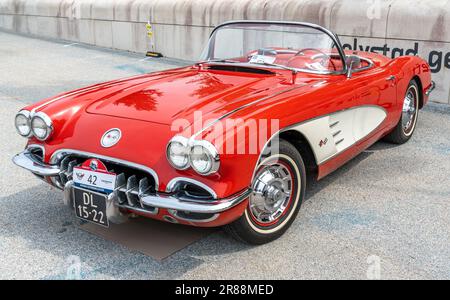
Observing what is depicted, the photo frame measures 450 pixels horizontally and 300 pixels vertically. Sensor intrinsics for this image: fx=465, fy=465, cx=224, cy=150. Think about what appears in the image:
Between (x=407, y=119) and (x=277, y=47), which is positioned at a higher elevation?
(x=277, y=47)

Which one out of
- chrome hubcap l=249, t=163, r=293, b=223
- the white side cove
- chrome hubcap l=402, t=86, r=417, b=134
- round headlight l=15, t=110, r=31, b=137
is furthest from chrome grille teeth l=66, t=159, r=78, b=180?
chrome hubcap l=402, t=86, r=417, b=134

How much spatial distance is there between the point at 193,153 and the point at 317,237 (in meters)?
1.11

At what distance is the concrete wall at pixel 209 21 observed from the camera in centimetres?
675

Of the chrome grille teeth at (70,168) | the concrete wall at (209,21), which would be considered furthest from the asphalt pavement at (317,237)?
the concrete wall at (209,21)

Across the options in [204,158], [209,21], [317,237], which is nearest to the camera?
[204,158]

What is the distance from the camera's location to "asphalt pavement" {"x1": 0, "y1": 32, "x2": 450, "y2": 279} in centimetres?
270

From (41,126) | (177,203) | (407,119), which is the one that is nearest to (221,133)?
(177,203)

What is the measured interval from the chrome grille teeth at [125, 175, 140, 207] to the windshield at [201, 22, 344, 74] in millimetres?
1600

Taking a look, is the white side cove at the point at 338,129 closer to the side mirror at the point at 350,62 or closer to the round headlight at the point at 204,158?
the side mirror at the point at 350,62

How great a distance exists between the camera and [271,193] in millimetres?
2938

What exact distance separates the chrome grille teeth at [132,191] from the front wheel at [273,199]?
1.97ft

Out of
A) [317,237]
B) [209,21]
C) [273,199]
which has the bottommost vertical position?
[317,237]

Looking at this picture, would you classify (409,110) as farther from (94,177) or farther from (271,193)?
(94,177)

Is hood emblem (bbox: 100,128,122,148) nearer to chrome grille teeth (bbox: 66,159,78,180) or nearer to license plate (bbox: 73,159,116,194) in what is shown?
license plate (bbox: 73,159,116,194)
